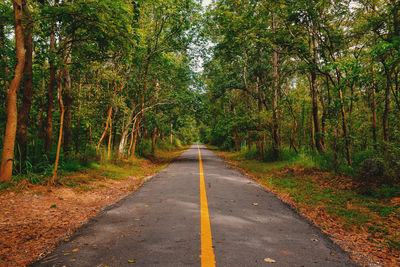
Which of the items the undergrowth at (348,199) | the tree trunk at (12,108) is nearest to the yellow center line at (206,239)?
the undergrowth at (348,199)

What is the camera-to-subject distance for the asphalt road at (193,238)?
2.88 m

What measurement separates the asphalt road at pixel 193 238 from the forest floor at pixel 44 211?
38 centimetres

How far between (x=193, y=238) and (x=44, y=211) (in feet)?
12.5

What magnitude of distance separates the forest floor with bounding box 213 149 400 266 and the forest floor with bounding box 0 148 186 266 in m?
4.98

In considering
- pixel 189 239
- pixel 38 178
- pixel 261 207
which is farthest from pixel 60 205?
pixel 261 207

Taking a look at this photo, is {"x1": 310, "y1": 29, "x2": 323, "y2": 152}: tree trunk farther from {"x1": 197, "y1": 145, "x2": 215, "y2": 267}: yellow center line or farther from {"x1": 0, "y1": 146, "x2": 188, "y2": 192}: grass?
{"x1": 0, "y1": 146, "x2": 188, "y2": 192}: grass

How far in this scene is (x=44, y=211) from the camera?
4.88 m

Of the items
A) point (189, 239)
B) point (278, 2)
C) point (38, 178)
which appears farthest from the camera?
point (278, 2)

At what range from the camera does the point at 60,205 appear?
5.38 metres

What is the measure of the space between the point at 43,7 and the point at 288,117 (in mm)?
16262

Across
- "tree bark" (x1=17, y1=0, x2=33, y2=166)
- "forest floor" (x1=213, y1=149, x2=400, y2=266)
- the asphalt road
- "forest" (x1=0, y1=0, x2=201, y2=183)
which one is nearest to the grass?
"forest" (x1=0, y1=0, x2=201, y2=183)

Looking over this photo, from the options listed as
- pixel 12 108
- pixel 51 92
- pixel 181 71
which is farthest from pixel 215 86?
pixel 12 108

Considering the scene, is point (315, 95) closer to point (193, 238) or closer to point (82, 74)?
point (193, 238)

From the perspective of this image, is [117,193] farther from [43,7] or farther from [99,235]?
[43,7]
